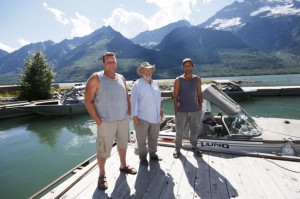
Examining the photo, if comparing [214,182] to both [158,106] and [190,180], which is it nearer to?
[190,180]

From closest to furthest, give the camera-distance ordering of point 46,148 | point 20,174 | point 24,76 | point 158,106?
1. point 158,106
2. point 20,174
3. point 46,148
4. point 24,76

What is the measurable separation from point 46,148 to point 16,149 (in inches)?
73.0

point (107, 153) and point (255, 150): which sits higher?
point (107, 153)

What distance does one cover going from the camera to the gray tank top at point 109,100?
415 centimetres

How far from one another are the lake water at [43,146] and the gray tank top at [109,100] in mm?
5410

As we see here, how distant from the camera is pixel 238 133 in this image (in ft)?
19.9

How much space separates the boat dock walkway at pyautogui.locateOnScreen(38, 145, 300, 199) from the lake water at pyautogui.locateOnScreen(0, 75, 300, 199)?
14.3 ft

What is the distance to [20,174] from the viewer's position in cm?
931

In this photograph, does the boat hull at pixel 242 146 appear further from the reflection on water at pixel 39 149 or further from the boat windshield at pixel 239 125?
the reflection on water at pixel 39 149

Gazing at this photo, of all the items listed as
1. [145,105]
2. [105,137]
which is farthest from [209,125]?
[105,137]

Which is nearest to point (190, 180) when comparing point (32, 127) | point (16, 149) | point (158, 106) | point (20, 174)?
point (158, 106)

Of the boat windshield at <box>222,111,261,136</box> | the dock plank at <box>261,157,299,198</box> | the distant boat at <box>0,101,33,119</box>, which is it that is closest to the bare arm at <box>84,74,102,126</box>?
the dock plank at <box>261,157,299,198</box>

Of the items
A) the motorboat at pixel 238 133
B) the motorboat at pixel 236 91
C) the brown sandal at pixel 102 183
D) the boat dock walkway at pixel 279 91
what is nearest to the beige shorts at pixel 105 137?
the brown sandal at pixel 102 183

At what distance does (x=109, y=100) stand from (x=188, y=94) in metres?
2.18
